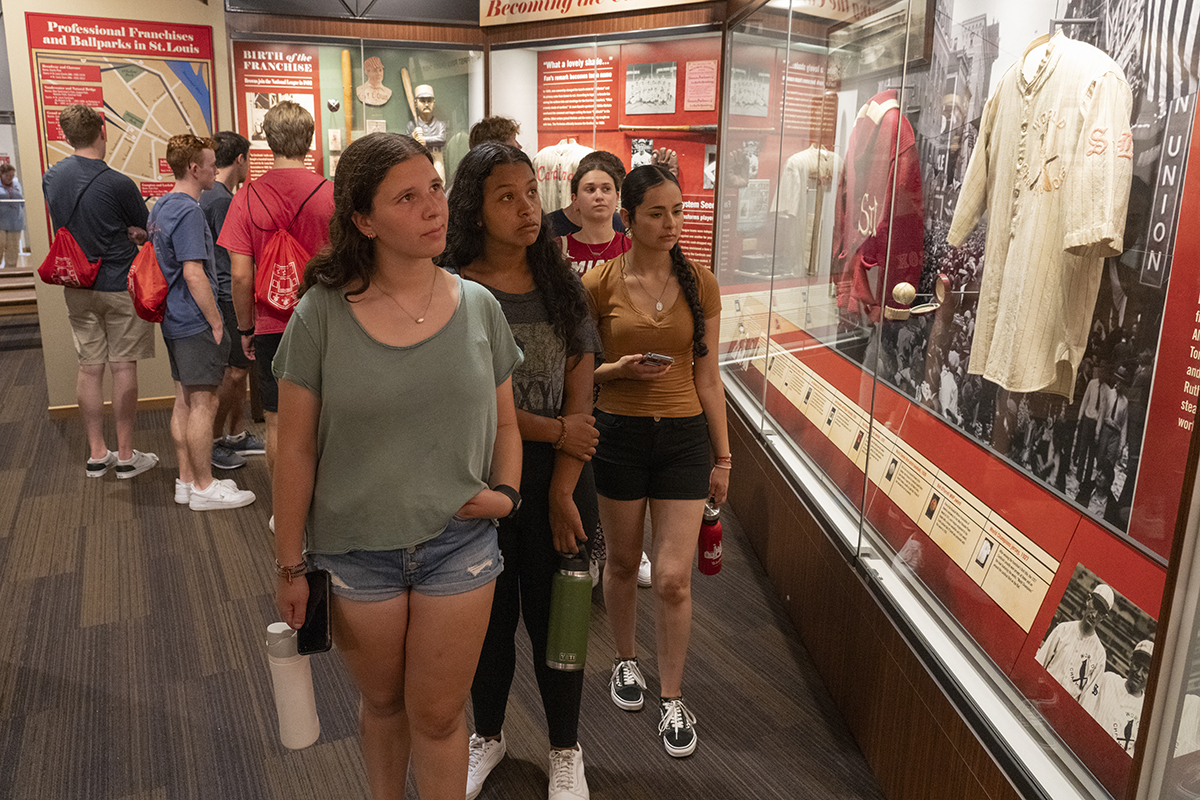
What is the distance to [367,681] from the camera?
176 cm

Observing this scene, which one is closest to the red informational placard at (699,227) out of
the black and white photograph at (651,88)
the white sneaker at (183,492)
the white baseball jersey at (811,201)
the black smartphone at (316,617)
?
the black and white photograph at (651,88)

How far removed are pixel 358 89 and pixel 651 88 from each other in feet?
6.19

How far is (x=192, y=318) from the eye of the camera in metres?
4.16

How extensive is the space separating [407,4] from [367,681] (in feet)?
15.5

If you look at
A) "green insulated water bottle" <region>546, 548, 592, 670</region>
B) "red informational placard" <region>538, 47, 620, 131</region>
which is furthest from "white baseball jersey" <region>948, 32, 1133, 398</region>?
"red informational placard" <region>538, 47, 620, 131</region>

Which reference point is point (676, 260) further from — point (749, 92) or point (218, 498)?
point (218, 498)

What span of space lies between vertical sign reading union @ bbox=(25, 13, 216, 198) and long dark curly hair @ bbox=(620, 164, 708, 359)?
14.2ft

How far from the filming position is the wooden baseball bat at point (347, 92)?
5555 mm

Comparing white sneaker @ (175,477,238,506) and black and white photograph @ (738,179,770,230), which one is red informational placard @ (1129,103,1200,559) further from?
white sneaker @ (175,477,238,506)

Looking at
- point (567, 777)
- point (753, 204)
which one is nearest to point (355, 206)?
point (567, 777)

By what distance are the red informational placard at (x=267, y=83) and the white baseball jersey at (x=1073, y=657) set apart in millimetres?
4897

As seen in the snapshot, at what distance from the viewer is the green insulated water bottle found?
6.65ft

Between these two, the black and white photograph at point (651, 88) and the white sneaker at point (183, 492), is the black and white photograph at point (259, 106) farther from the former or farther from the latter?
the white sneaker at point (183, 492)

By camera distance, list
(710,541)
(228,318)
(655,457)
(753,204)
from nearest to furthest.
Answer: (655,457) → (710,541) → (753,204) → (228,318)
